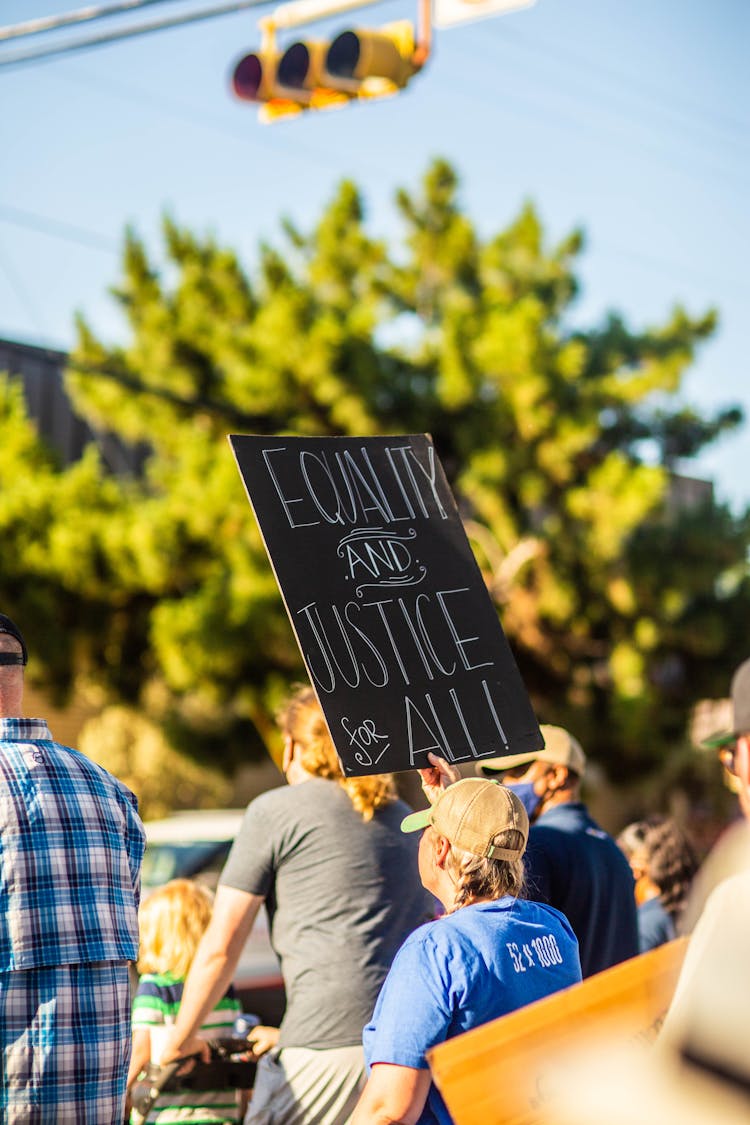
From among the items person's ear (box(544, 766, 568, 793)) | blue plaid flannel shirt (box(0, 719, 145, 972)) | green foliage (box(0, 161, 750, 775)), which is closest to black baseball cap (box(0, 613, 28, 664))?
blue plaid flannel shirt (box(0, 719, 145, 972))

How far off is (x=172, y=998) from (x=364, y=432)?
1276 cm

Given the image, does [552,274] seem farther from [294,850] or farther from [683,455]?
[294,850]

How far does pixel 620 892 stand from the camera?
371 centimetres

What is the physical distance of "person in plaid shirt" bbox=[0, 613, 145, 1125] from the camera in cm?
248

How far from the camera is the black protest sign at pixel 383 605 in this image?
2.87m

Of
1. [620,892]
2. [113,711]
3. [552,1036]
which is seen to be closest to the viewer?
[552,1036]

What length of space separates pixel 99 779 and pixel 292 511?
0.78 metres

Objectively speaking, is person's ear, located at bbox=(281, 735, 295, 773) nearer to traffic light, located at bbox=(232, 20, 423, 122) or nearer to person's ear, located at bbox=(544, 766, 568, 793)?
person's ear, located at bbox=(544, 766, 568, 793)

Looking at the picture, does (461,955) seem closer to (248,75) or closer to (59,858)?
(59,858)

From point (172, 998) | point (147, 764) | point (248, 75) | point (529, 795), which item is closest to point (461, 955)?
point (529, 795)

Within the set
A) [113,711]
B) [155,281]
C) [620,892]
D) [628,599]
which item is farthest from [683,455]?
[620,892]

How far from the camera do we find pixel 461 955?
2.28 m

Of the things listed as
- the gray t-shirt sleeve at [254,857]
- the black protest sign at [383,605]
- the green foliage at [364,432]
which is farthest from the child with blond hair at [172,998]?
the green foliage at [364,432]

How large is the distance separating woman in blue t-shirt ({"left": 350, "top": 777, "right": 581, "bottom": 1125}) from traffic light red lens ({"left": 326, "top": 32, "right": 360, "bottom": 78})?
202 inches
